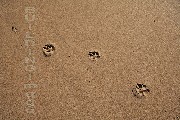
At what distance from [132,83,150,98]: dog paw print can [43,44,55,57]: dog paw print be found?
0.85m

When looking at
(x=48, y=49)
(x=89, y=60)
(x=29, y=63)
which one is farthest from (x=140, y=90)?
(x=29, y=63)

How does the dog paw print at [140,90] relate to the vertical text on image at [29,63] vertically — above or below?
below

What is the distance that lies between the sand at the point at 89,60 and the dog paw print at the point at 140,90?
3 cm

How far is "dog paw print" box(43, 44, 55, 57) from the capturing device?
8.08 feet

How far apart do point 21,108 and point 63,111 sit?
36 centimetres

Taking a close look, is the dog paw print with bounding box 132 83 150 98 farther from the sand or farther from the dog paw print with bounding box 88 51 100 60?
the dog paw print with bounding box 88 51 100 60

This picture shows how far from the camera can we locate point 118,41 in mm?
2574

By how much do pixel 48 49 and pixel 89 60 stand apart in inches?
16.3

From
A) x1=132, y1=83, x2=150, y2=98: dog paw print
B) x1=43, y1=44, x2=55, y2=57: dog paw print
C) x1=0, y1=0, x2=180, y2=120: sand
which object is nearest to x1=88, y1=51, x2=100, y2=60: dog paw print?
x1=0, y1=0, x2=180, y2=120: sand

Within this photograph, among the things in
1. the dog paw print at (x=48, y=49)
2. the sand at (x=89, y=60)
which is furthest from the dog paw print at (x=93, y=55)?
the dog paw print at (x=48, y=49)

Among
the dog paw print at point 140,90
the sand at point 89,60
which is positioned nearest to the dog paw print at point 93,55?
the sand at point 89,60

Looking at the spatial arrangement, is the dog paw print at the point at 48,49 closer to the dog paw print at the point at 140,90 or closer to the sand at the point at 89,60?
the sand at the point at 89,60

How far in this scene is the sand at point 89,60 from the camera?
2.22m

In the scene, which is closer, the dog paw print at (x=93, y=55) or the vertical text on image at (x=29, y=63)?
the vertical text on image at (x=29, y=63)
